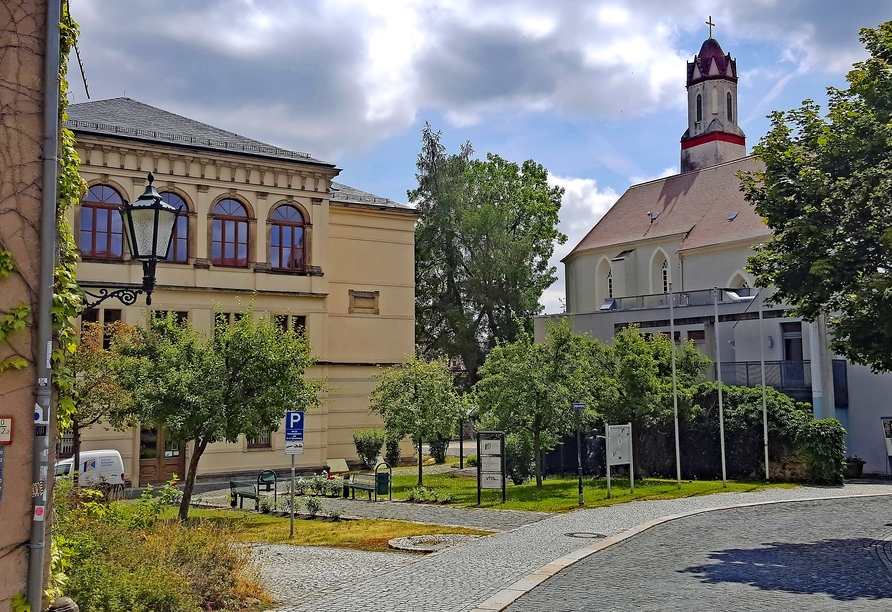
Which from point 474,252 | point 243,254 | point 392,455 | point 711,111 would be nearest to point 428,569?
point 243,254

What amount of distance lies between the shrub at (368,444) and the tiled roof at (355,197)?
33.8ft

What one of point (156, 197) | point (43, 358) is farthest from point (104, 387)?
point (43, 358)

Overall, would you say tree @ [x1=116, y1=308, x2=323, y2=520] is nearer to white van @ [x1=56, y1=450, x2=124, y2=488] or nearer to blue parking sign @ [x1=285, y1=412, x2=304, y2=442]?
blue parking sign @ [x1=285, y1=412, x2=304, y2=442]

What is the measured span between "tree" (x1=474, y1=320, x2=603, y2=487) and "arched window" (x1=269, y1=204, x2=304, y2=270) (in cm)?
1174

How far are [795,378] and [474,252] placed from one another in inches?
1009

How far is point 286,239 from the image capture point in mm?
34375

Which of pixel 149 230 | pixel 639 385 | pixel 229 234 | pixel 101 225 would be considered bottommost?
pixel 639 385

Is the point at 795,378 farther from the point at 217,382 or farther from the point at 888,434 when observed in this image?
the point at 217,382

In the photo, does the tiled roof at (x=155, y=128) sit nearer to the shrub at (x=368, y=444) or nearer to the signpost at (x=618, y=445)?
the shrub at (x=368, y=444)

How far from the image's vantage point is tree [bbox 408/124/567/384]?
177ft

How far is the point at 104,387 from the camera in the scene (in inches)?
952

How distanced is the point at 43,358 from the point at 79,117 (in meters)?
27.3

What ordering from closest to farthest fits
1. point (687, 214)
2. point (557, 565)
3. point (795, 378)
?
point (557, 565)
point (795, 378)
point (687, 214)

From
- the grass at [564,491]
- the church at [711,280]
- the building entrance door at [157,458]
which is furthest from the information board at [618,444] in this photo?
the building entrance door at [157,458]
